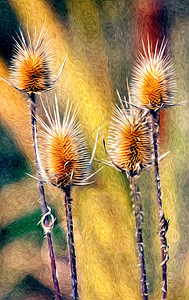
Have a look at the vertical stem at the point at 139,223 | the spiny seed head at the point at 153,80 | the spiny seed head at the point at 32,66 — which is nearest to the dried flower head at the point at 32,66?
the spiny seed head at the point at 32,66

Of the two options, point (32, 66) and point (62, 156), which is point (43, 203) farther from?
point (32, 66)

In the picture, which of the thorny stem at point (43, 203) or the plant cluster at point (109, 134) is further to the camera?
the thorny stem at point (43, 203)

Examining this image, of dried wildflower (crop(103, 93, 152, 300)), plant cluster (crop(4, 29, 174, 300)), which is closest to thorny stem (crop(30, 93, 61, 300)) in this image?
plant cluster (crop(4, 29, 174, 300))

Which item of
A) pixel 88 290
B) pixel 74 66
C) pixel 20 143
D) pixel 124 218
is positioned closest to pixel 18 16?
pixel 74 66

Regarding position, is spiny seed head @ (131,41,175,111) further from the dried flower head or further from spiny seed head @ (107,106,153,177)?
the dried flower head

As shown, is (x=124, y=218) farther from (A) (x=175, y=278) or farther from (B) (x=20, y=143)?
(B) (x=20, y=143)

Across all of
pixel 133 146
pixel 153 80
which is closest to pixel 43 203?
pixel 133 146

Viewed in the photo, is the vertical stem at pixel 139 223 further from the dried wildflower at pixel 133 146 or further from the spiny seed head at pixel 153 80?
the spiny seed head at pixel 153 80
